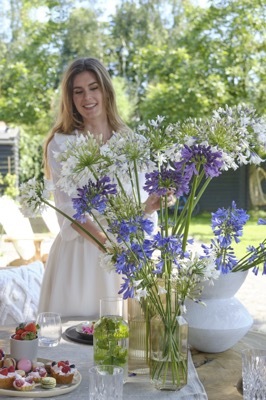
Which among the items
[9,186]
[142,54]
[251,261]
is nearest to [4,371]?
[251,261]

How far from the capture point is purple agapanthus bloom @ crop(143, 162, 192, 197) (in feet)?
4.09

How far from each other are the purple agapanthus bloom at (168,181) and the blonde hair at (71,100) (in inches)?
46.5

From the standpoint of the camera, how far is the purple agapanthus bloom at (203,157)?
3.97ft

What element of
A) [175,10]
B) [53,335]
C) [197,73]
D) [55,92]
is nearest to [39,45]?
[55,92]

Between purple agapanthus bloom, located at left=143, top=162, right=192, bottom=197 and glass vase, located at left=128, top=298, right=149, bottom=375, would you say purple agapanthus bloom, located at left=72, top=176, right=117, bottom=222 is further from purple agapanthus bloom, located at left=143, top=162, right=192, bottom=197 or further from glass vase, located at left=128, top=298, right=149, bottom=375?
glass vase, located at left=128, top=298, right=149, bottom=375

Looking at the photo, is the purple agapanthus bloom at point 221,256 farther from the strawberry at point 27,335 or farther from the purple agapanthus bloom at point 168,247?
the strawberry at point 27,335

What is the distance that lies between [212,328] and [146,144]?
54cm

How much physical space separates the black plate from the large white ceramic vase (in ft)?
0.97

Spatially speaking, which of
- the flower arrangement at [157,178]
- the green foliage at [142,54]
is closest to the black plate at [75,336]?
the flower arrangement at [157,178]

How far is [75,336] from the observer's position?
68.3 inches

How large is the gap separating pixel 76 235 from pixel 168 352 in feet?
3.69

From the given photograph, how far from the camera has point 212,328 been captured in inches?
61.1

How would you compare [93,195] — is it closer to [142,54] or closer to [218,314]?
[218,314]

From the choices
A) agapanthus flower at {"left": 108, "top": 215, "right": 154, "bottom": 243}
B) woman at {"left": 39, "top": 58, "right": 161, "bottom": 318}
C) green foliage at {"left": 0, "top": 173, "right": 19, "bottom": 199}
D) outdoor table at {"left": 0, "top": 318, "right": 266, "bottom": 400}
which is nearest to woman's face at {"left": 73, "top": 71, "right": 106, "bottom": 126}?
woman at {"left": 39, "top": 58, "right": 161, "bottom": 318}
